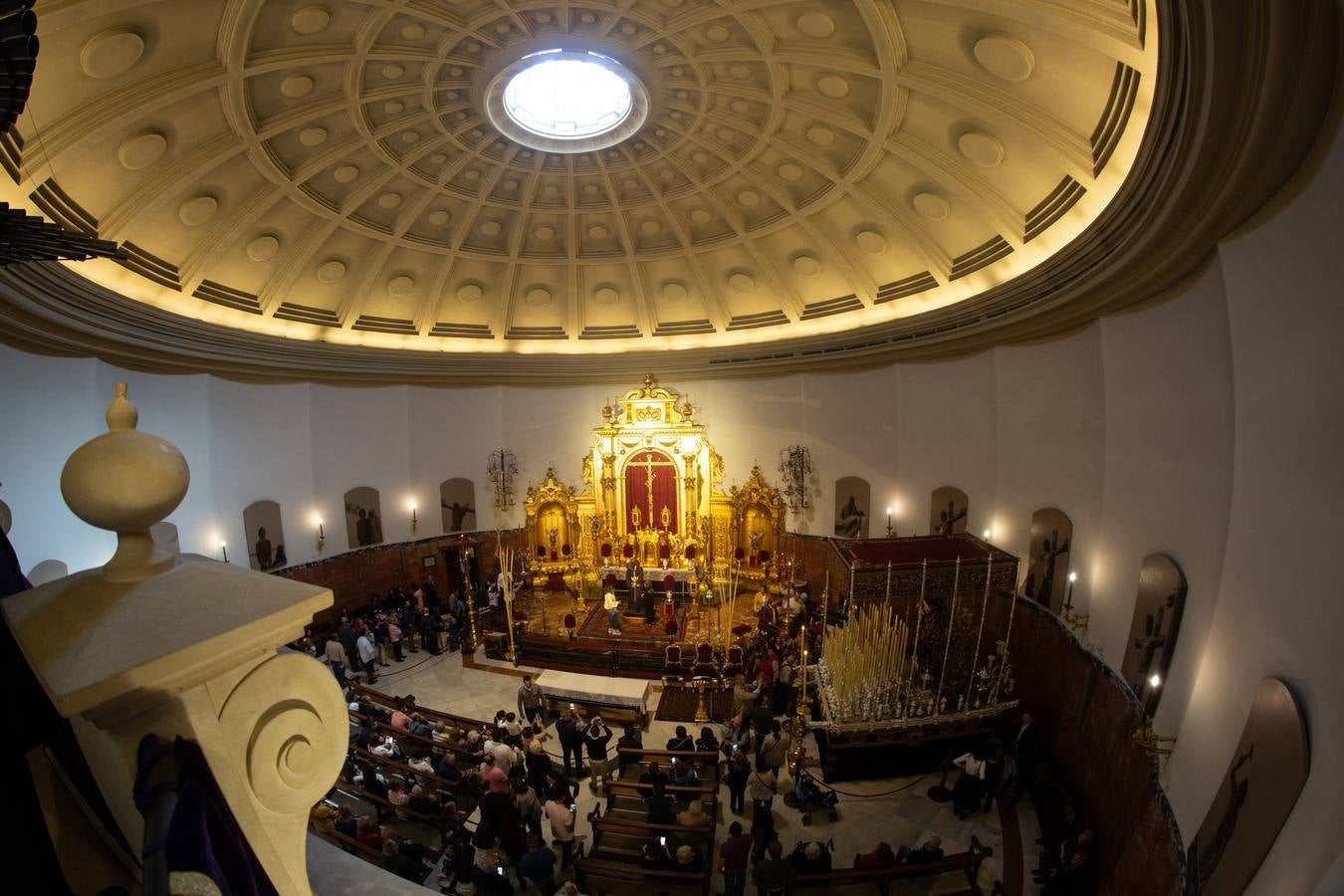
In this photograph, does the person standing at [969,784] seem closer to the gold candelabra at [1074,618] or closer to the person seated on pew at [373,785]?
the gold candelabra at [1074,618]

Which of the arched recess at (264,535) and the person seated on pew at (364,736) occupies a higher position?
the arched recess at (264,535)

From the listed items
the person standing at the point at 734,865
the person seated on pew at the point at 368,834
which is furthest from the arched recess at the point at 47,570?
the person standing at the point at 734,865

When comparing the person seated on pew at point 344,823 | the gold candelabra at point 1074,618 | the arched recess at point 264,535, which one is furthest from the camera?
the arched recess at point 264,535

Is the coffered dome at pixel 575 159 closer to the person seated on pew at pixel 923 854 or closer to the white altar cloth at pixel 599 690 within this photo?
the person seated on pew at pixel 923 854

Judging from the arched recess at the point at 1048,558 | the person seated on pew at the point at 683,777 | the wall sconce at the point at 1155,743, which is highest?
the arched recess at the point at 1048,558

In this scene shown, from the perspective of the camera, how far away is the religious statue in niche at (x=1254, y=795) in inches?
166

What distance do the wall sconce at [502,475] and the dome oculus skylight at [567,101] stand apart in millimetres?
9722

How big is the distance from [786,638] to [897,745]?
13.6ft

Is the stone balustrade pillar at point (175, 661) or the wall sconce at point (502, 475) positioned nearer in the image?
the stone balustrade pillar at point (175, 661)

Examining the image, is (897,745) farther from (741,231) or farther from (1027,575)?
(741,231)

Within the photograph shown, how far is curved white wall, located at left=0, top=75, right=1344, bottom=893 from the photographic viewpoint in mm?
4348

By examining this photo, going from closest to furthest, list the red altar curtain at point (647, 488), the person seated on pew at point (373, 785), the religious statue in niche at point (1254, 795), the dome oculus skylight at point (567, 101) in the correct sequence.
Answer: the religious statue in niche at point (1254, 795), the person seated on pew at point (373, 785), the dome oculus skylight at point (567, 101), the red altar curtain at point (647, 488)

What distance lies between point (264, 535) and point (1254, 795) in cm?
1755

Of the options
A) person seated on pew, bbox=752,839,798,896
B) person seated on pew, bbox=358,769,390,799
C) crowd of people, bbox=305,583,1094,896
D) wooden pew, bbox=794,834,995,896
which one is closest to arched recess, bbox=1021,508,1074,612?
crowd of people, bbox=305,583,1094,896
